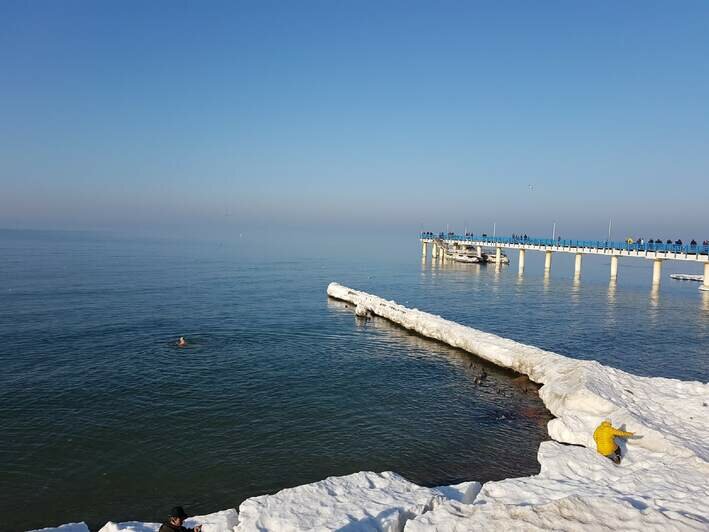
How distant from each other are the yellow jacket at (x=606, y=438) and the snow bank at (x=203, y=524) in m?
14.2

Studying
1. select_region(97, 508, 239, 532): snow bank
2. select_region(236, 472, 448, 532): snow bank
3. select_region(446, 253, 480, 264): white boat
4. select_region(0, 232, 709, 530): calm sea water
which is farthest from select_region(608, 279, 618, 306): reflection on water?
select_region(97, 508, 239, 532): snow bank

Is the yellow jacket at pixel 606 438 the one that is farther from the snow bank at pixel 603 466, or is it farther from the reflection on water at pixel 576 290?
the reflection on water at pixel 576 290

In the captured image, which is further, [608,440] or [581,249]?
[581,249]

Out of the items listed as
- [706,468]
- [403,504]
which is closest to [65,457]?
[403,504]

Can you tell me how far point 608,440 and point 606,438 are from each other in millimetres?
96

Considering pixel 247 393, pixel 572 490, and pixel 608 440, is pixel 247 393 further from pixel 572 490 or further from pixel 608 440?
pixel 608 440

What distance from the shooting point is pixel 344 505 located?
14.5m

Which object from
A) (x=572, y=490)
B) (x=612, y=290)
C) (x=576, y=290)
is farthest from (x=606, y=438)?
(x=612, y=290)

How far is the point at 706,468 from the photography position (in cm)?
1680

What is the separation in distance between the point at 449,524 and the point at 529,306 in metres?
51.4

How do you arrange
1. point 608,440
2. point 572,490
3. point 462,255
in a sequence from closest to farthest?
point 572,490, point 608,440, point 462,255

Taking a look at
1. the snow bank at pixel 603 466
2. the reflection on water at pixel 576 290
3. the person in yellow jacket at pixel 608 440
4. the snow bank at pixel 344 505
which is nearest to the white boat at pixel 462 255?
the reflection on water at pixel 576 290

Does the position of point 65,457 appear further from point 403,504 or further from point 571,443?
point 571,443

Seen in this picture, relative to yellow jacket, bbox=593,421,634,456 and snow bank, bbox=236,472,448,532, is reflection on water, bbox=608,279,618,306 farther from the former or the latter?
snow bank, bbox=236,472,448,532
